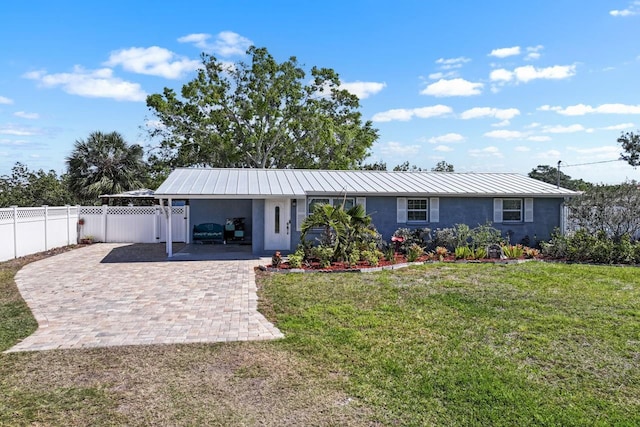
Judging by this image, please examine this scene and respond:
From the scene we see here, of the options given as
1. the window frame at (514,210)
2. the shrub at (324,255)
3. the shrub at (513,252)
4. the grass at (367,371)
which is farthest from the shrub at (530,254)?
the shrub at (324,255)

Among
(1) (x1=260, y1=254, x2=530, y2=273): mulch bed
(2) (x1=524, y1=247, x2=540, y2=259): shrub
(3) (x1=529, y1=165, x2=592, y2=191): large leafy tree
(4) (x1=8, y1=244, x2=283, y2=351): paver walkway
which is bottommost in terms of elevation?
(4) (x1=8, y1=244, x2=283, y2=351): paver walkway

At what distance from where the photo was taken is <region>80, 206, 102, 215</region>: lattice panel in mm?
17781

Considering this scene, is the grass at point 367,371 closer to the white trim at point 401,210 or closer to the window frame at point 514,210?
the white trim at point 401,210

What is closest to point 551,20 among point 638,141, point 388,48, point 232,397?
point 388,48

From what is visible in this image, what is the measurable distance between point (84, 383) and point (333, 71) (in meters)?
28.5

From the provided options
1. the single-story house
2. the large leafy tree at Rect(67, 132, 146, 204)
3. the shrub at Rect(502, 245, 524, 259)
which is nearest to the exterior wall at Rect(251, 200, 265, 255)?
the single-story house

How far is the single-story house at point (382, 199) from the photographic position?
47.6ft

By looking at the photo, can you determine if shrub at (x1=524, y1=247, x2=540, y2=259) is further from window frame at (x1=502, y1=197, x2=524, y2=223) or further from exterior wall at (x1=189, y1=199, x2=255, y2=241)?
exterior wall at (x1=189, y1=199, x2=255, y2=241)

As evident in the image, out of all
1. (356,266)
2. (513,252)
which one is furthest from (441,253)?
(356,266)

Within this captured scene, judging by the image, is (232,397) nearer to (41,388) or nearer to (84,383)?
(84,383)

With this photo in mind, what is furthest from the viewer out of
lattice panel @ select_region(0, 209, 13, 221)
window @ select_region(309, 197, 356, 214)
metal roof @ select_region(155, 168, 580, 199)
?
window @ select_region(309, 197, 356, 214)

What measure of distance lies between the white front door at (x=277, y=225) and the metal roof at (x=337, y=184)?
591 mm

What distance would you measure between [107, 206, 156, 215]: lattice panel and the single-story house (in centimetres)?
269

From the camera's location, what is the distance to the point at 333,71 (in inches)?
1167
